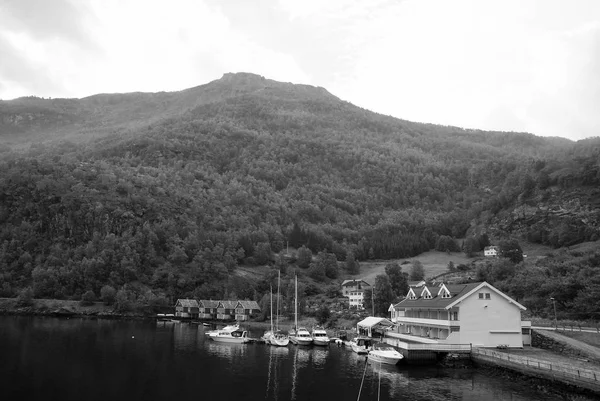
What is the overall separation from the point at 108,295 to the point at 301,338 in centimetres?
9100

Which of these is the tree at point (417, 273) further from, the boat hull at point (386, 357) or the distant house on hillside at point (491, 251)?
the boat hull at point (386, 357)

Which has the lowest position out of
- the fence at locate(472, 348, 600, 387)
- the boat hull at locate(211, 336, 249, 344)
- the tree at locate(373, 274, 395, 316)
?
the boat hull at locate(211, 336, 249, 344)

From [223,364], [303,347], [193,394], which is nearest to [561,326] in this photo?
[303,347]

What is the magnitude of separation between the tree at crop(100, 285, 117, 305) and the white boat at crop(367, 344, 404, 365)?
113 meters

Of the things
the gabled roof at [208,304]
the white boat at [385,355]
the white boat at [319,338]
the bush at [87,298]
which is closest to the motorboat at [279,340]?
the white boat at [319,338]

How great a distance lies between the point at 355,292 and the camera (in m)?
152

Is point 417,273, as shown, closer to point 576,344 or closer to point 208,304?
point 208,304

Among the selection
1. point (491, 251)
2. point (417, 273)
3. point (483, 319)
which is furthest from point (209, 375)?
point (491, 251)

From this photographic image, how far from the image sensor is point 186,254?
19012 cm

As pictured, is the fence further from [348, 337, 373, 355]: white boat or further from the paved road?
[348, 337, 373, 355]: white boat

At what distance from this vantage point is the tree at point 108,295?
514ft

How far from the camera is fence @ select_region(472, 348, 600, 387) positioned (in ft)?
144

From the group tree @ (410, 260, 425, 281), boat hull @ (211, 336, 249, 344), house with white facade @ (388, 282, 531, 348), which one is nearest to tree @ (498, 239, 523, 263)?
tree @ (410, 260, 425, 281)

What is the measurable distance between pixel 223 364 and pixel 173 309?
101m
